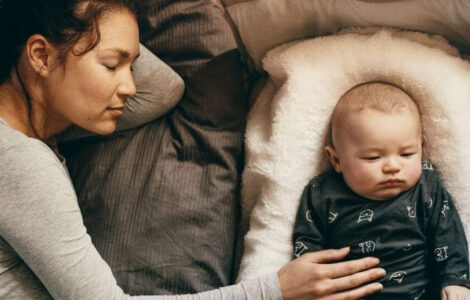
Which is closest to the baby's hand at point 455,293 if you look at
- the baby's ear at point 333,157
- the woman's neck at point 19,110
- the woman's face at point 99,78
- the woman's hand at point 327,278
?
the woman's hand at point 327,278

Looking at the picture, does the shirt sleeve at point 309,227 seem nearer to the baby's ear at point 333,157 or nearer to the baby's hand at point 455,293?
the baby's ear at point 333,157

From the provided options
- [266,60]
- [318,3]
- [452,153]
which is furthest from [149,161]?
[452,153]

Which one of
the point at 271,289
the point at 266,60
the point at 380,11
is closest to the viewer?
the point at 271,289

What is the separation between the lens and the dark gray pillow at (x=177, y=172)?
120 cm

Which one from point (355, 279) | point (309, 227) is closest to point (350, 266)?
point (355, 279)

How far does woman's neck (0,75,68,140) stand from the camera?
105 cm

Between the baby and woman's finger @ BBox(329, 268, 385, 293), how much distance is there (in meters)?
0.03

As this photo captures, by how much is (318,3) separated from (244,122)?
34 cm

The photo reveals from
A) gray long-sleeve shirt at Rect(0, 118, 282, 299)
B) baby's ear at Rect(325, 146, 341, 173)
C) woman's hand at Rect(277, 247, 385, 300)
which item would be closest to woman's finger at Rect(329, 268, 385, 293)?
woman's hand at Rect(277, 247, 385, 300)

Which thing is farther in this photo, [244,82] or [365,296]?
[244,82]

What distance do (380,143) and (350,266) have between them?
27cm

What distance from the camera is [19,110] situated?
1.07m

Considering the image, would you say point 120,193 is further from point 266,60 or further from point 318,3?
point 318,3

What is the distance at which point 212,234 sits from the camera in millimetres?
1240
